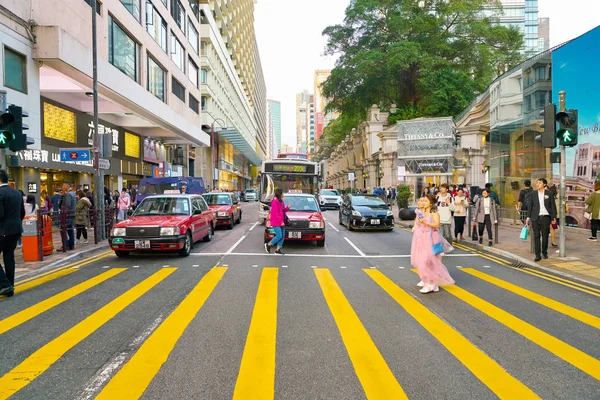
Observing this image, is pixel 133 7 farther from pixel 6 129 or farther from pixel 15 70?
pixel 6 129

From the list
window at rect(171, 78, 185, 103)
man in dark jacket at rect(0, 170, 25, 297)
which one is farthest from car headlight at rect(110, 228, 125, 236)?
window at rect(171, 78, 185, 103)

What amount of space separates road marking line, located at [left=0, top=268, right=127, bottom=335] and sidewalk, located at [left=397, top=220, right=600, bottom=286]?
9201 millimetres

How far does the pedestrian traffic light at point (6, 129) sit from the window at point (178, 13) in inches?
1062

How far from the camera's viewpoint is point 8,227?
6953 millimetres

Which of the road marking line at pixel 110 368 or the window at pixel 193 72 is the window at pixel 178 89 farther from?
the road marking line at pixel 110 368

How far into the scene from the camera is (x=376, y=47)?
47.3m

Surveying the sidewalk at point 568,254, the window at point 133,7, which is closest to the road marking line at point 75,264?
the sidewalk at point 568,254

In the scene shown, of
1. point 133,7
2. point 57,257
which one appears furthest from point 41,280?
point 133,7

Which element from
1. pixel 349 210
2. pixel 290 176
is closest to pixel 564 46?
pixel 349 210

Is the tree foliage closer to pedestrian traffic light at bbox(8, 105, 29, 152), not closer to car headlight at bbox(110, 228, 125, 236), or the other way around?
car headlight at bbox(110, 228, 125, 236)

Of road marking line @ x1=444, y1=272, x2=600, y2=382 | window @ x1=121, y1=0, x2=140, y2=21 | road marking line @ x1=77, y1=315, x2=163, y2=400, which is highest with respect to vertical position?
window @ x1=121, y1=0, x2=140, y2=21

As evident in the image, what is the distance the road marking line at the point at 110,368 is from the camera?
3604 millimetres

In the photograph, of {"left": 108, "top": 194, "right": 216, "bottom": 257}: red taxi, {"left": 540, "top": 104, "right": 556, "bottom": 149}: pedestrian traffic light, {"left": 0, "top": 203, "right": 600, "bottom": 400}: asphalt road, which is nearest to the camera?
{"left": 0, "top": 203, "right": 600, "bottom": 400}: asphalt road

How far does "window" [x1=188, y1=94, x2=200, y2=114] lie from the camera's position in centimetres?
3921
